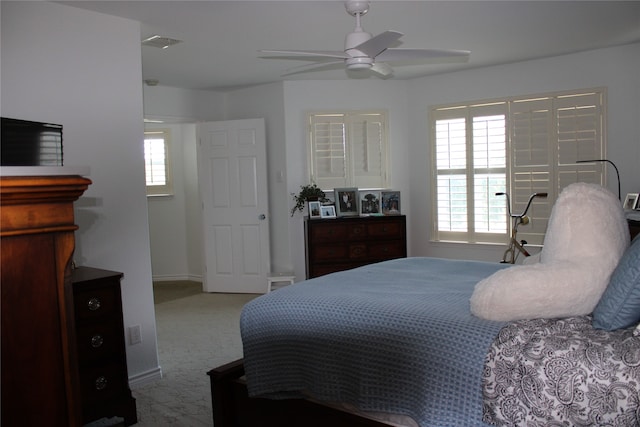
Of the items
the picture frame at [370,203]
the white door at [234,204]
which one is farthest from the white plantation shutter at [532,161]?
the white door at [234,204]

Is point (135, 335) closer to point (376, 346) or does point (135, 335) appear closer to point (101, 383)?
point (101, 383)

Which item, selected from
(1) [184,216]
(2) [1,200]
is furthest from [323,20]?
(1) [184,216]

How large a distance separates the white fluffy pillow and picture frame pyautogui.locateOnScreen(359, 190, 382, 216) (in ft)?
13.4

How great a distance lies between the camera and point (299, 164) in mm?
6320

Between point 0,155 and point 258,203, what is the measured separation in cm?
461

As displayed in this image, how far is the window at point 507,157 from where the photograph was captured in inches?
212

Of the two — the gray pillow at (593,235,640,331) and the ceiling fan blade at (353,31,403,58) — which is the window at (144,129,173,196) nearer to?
the ceiling fan blade at (353,31,403,58)

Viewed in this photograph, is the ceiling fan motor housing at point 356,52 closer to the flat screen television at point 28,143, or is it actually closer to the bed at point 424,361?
the bed at point 424,361

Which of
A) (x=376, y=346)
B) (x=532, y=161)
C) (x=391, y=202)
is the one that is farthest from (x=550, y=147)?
(x=376, y=346)

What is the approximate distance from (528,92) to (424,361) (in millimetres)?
4420

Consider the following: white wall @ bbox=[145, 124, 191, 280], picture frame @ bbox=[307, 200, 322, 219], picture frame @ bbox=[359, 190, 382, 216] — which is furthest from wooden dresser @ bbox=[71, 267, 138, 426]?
white wall @ bbox=[145, 124, 191, 280]

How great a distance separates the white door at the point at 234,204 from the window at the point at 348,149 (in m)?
0.65

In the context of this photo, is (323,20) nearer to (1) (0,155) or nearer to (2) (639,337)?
(1) (0,155)

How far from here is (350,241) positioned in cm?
590
